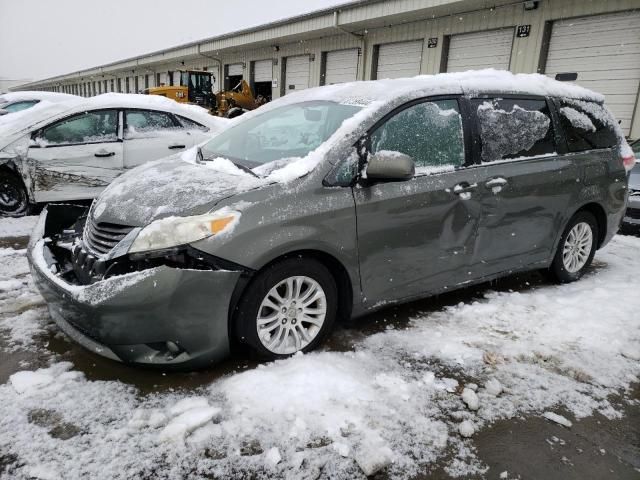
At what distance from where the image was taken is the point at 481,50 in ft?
41.3

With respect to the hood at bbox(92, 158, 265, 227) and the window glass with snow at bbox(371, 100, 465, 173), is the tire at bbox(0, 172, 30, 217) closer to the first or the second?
the hood at bbox(92, 158, 265, 227)

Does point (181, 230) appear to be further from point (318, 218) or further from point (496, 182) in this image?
point (496, 182)

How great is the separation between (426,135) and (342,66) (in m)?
15.0

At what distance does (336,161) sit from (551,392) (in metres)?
1.81

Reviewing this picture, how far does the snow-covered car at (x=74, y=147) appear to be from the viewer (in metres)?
5.69

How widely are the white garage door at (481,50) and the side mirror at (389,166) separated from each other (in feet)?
34.8

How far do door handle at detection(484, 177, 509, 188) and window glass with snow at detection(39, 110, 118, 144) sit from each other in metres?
4.67

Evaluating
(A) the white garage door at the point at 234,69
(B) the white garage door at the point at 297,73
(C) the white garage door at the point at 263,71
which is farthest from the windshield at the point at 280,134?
(A) the white garage door at the point at 234,69

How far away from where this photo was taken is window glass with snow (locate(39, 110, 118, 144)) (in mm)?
5805

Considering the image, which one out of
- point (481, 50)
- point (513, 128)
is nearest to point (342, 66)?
point (481, 50)

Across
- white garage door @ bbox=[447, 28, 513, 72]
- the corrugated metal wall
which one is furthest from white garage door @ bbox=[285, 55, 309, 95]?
white garage door @ bbox=[447, 28, 513, 72]

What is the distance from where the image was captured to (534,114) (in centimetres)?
384

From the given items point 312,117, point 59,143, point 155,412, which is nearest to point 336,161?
point 312,117

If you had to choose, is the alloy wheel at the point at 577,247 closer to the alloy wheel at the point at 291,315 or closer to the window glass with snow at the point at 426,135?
the window glass with snow at the point at 426,135
